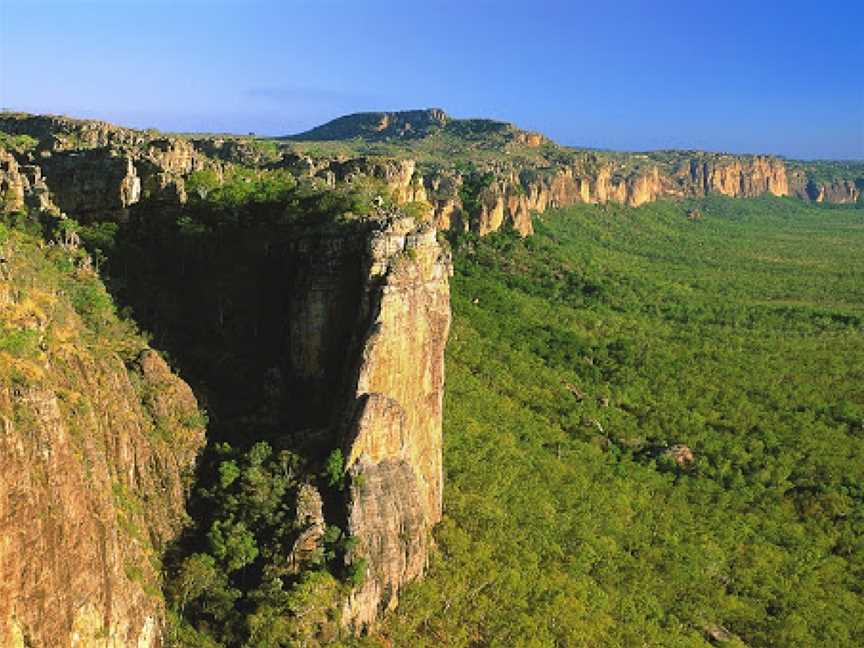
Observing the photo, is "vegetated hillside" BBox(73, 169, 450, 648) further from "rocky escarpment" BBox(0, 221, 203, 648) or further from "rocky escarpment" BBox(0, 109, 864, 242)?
"rocky escarpment" BBox(0, 109, 864, 242)

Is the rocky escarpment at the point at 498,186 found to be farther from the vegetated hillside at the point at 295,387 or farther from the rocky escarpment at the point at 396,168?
the vegetated hillside at the point at 295,387

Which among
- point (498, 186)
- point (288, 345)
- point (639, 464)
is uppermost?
point (498, 186)

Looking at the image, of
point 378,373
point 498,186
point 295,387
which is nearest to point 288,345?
point 295,387

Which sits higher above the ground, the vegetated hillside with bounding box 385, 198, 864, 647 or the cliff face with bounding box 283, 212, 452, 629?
the cliff face with bounding box 283, 212, 452, 629

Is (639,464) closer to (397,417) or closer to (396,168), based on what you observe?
(397,417)

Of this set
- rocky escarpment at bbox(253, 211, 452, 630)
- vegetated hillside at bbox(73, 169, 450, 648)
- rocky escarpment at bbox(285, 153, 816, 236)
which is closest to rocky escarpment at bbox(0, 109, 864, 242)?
rocky escarpment at bbox(285, 153, 816, 236)

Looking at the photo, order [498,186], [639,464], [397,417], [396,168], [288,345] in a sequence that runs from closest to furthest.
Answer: [397,417]
[288,345]
[639,464]
[396,168]
[498,186]

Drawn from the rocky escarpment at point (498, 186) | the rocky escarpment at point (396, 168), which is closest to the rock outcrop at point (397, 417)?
the rocky escarpment at point (396, 168)
